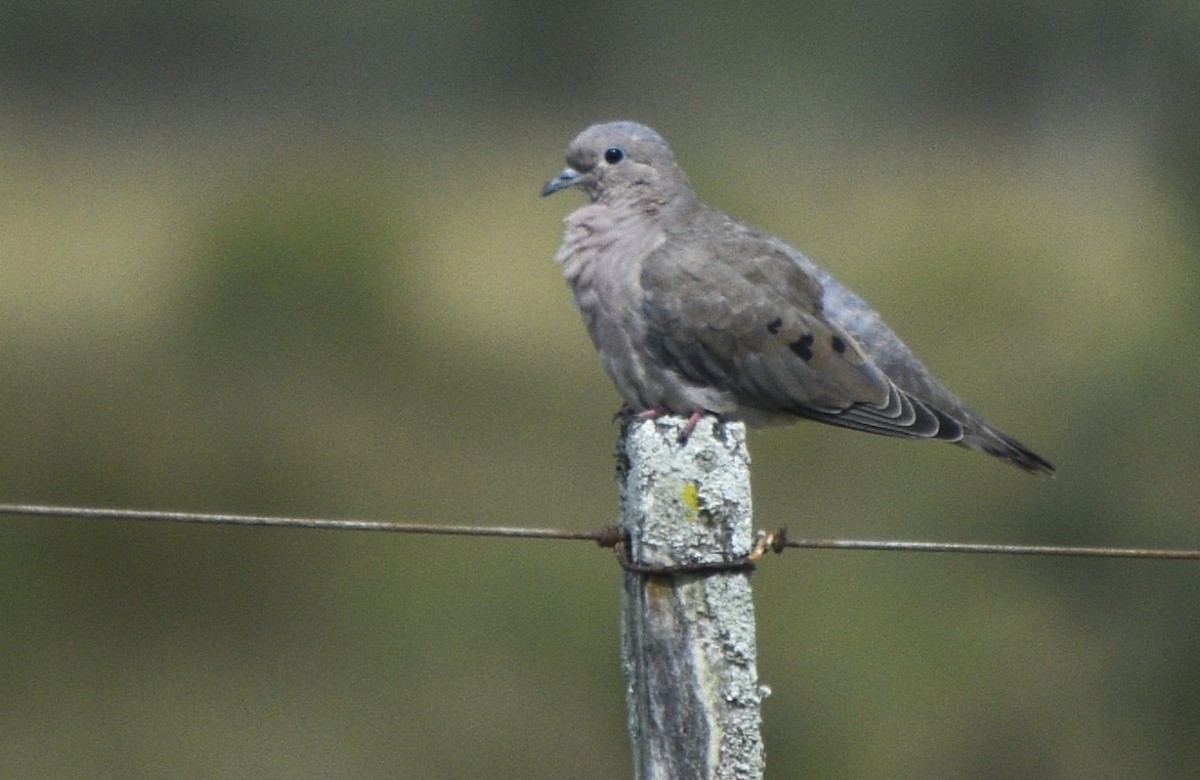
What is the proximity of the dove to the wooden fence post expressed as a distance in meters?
1.41

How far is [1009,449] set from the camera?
184 inches

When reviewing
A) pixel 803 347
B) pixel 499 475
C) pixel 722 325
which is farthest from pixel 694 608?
pixel 499 475

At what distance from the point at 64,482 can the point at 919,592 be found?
3.55m

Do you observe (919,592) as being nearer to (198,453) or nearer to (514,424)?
(514,424)

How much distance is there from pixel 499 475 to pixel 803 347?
3723 mm

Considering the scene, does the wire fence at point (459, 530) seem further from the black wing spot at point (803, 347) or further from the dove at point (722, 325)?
the black wing spot at point (803, 347)

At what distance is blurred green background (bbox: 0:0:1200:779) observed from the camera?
7.34 m

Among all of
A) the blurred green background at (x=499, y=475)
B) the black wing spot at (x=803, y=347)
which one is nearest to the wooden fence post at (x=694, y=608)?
the black wing spot at (x=803, y=347)

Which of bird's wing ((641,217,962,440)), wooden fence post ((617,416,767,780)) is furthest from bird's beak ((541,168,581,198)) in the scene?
wooden fence post ((617,416,767,780))

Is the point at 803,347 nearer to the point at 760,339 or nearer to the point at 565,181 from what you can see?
the point at 760,339

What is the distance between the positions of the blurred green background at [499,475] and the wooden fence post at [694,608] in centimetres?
395

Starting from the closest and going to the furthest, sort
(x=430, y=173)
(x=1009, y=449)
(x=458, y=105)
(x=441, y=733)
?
→ (x=1009, y=449)
(x=441, y=733)
(x=430, y=173)
(x=458, y=105)

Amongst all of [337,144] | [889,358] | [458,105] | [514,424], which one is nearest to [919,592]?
[514,424]

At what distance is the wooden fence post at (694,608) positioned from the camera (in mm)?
3111
